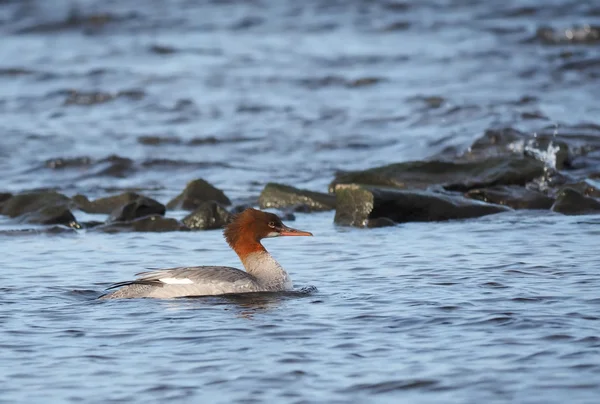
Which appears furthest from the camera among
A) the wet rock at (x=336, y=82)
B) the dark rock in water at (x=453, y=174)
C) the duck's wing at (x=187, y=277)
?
the wet rock at (x=336, y=82)

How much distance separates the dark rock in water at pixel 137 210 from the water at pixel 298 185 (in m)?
0.51

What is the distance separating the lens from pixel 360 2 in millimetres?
31688

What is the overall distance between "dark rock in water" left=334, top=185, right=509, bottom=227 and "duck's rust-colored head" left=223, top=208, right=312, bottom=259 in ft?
8.00

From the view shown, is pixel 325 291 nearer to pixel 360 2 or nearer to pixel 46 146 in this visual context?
pixel 46 146

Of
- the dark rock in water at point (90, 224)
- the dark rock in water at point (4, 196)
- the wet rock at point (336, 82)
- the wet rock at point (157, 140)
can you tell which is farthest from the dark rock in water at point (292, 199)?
the wet rock at point (336, 82)

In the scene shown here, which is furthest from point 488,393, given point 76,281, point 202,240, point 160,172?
point 160,172

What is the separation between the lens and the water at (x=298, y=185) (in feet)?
21.6

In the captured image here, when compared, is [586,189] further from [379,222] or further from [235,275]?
[235,275]

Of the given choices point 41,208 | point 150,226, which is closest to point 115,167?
point 41,208

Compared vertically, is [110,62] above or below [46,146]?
above

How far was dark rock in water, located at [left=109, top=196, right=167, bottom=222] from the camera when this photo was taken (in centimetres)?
1233

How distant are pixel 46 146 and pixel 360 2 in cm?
1491

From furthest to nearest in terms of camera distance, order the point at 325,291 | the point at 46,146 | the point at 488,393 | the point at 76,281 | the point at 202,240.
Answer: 1. the point at 46,146
2. the point at 202,240
3. the point at 76,281
4. the point at 325,291
5. the point at 488,393

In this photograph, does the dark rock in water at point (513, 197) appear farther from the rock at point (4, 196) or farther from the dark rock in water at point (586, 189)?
the rock at point (4, 196)
